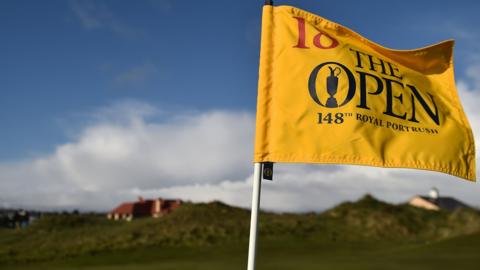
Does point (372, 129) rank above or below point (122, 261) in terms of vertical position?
above

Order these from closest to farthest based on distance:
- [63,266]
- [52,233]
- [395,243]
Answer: [63,266], [395,243], [52,233]

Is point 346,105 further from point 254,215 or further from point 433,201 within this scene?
point 433,201

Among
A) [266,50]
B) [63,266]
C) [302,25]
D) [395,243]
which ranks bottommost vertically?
[63,266]

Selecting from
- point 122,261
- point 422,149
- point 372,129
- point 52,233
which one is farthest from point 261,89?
point 52,233

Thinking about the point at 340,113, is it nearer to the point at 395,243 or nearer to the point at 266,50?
the point at 266,50

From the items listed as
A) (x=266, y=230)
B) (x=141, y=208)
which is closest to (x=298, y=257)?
(x=266, y=230)

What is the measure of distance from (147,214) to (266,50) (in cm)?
6702

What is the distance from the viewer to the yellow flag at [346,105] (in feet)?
24.3

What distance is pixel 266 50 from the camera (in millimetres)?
7859

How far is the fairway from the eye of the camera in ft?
53.4

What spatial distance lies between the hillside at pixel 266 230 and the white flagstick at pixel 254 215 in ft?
53.3

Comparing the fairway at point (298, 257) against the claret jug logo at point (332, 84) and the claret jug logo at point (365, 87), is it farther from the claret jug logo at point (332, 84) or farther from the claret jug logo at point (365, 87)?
the claret jug logo at point (332, 84)

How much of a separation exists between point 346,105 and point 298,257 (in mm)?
11977

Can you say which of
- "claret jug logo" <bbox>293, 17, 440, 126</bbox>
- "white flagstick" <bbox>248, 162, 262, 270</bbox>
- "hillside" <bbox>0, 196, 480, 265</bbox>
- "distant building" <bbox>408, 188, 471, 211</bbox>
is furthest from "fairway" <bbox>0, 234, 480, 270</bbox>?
"distant building" <bbox>408, 188, 471, 211</bbox>
